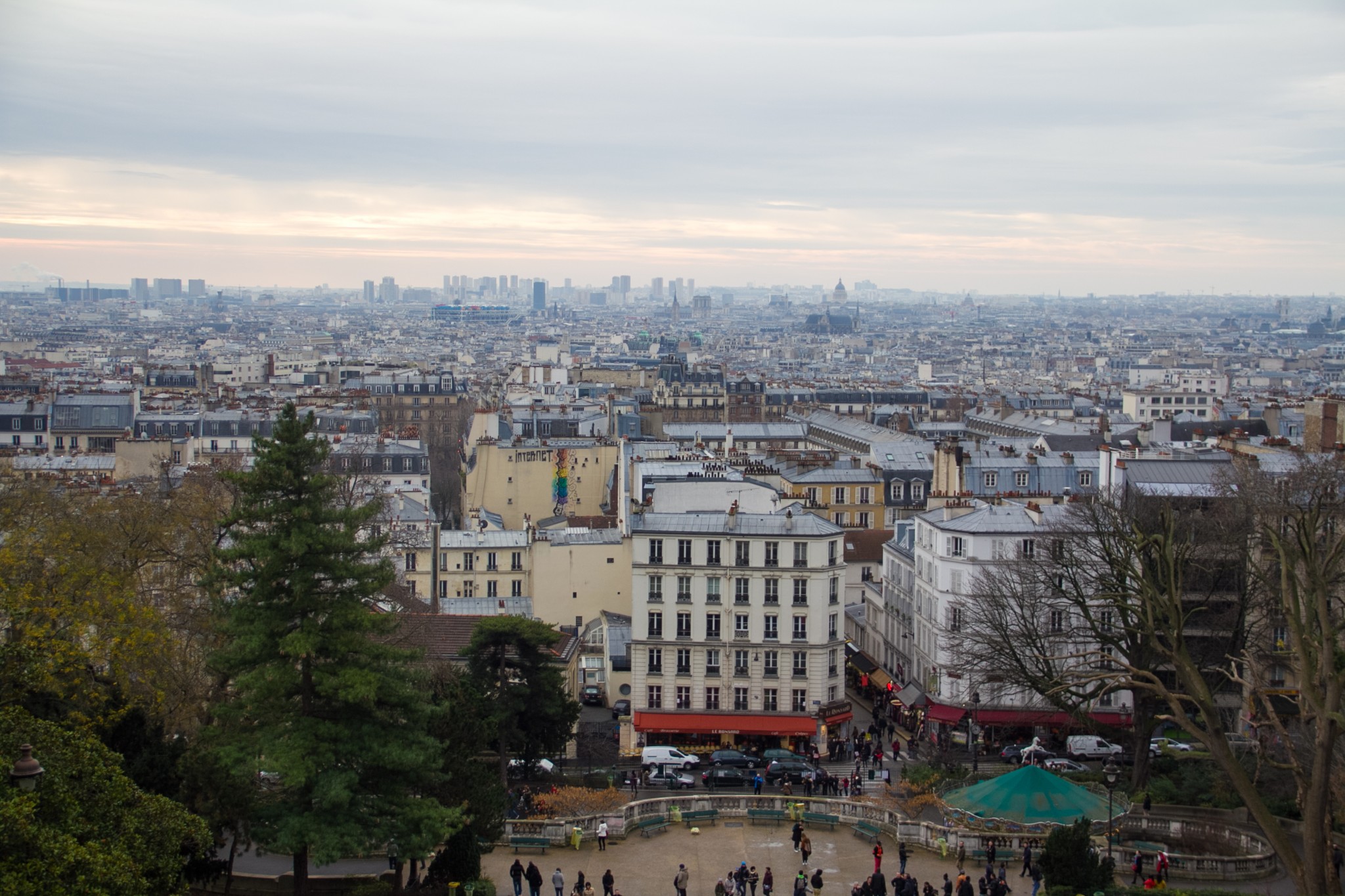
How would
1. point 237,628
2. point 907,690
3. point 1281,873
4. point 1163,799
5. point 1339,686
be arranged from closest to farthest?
point 1339,686 → point 237,628 → point 1281,873 → point 1163,799 → point 907,690

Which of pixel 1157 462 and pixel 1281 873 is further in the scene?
pixel 1157 462

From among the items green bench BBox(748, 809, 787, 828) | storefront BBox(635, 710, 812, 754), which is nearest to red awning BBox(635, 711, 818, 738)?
storefront BBox(635, 710, 812, 754)

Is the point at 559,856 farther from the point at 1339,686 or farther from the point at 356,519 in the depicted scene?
the point at 1339,686

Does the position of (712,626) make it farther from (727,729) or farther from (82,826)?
(82,826)

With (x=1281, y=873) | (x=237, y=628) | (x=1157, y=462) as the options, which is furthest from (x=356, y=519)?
(x=1157, y=462)

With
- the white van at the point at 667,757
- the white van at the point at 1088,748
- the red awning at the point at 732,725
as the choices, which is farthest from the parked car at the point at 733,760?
the white van at the point at 1088,748

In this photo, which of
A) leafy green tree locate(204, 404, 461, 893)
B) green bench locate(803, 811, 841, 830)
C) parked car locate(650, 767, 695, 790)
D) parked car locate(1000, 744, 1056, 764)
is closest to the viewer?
leafy green tree locate(204, 404, 461, 893)

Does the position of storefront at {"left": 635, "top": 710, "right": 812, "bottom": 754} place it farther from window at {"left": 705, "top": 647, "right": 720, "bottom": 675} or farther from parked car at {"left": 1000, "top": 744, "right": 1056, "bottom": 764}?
parked car at {"left": 1000, "top": 744, "right": 1056, "bottom": 764}
